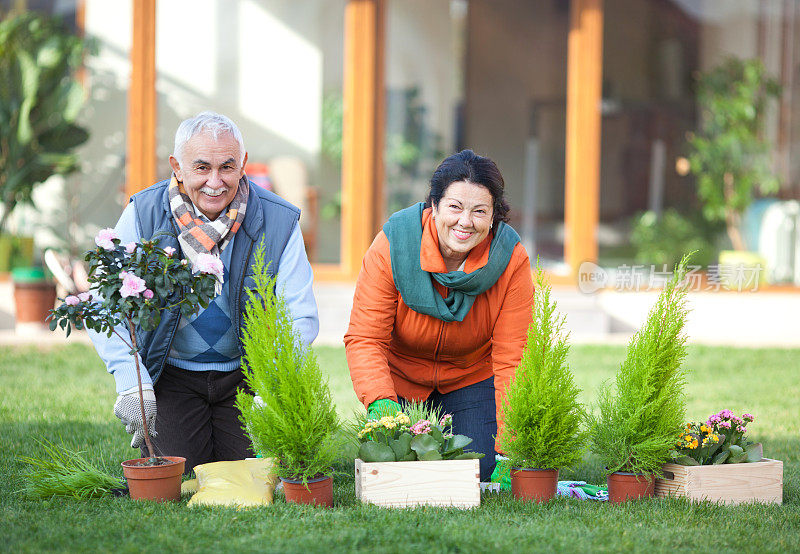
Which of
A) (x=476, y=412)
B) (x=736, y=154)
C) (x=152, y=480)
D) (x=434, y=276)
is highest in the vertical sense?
(x=736, y=154)

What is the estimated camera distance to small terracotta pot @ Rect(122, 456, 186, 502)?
3277mm

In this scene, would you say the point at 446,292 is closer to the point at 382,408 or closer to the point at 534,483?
the point at 382,408

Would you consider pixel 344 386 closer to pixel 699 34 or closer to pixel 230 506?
pixel 230 506

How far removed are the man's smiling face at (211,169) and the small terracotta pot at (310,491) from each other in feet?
4.11

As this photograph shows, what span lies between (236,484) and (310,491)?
0.37 meters

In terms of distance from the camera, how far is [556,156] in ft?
36.6

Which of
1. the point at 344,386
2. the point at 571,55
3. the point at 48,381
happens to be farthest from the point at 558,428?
the point at 571,55

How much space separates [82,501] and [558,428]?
188cm

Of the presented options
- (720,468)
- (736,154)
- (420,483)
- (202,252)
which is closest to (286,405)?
(420,483)

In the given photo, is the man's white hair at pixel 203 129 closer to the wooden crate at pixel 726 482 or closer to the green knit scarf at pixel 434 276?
the green knit scarf at pixel 434 276

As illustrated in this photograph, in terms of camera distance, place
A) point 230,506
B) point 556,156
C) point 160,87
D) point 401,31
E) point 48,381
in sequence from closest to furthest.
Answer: point 230,506 → point 48,381 → point 160,87 → point 401,31 → point 556,156

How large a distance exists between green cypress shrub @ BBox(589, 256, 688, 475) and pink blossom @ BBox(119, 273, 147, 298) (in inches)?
74.2

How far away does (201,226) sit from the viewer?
3752 mm

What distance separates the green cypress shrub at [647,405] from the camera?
11.4 feet
